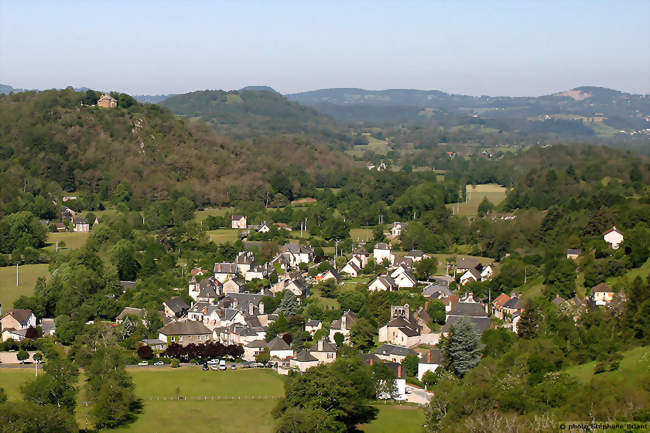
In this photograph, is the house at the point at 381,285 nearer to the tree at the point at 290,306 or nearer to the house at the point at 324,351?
the tree at the point at 290,306

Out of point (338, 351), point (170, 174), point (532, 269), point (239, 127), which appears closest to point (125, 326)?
point (338, 351)

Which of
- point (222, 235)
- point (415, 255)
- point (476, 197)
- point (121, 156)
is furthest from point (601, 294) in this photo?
point (121, 156)

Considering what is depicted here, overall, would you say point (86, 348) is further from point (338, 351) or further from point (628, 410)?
point (628, 410)

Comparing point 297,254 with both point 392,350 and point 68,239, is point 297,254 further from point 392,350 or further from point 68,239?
point 392,350

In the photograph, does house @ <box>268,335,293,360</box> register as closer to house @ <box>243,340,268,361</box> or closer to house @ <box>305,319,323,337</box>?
house @ <box>243,340,268,361</box>

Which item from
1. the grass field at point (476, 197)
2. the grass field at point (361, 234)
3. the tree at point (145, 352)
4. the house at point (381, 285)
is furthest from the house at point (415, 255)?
the tree at point (145, 352)
